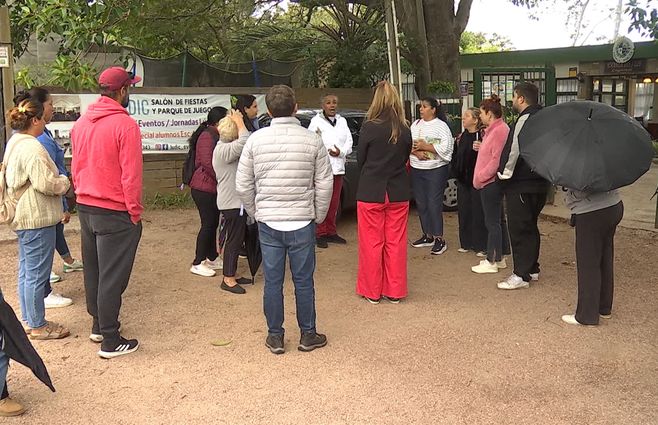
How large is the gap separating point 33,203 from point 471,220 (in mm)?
4614

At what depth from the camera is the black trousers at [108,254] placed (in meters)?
4.18

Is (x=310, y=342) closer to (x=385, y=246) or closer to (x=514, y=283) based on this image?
(x=385, y=246)

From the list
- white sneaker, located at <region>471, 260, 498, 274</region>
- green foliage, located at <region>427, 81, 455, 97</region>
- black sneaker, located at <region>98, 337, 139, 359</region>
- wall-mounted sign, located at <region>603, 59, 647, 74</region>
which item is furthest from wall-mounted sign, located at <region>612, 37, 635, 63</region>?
black sneaker, located at <region>98, 337, 139, 359</region>

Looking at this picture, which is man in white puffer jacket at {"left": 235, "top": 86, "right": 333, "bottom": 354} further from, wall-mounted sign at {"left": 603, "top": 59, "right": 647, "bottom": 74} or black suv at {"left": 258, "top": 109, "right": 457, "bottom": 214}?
wall-mounted sign at {"left": 603, "top": 59, "right": 647, "bottom": 74}

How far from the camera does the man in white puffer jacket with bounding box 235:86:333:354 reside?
4254 mm

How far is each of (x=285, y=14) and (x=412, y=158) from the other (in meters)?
12.0

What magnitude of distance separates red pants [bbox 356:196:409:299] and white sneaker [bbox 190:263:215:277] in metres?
1.71

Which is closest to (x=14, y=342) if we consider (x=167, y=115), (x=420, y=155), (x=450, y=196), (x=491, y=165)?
(x=491, y=165)

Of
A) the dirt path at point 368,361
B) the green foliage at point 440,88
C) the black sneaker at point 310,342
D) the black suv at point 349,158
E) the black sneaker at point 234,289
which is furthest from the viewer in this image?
the green foliage at point 440,88

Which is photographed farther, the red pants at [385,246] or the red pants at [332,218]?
the red pants at [332,218]

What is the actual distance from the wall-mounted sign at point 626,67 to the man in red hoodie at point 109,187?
19.7 metres

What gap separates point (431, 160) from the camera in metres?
6.98

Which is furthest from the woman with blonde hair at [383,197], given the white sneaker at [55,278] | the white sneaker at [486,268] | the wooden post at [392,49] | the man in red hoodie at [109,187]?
the wooden post at [392,49]

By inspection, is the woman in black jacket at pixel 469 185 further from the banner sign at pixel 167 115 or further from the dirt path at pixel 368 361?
the banner sign at pixel 167 115
